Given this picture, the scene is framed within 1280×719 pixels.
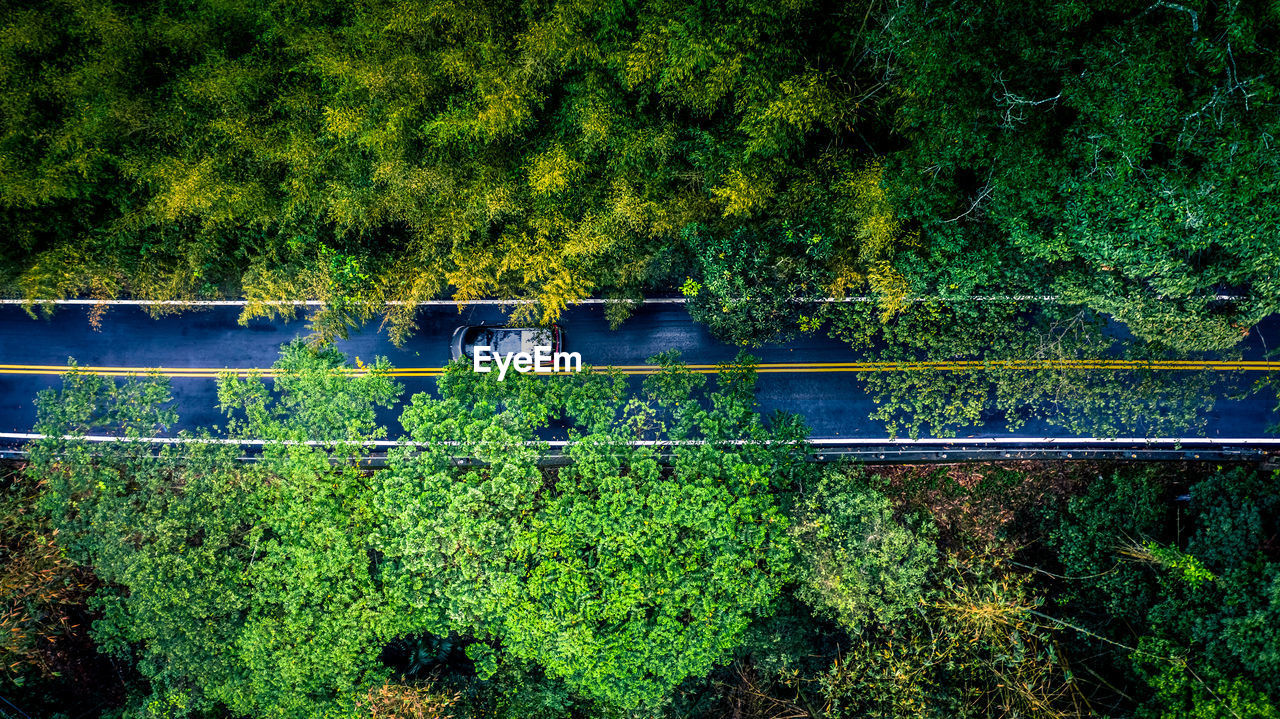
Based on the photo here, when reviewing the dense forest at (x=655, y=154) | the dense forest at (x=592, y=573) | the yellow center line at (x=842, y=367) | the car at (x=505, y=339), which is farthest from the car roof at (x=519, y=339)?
the dense forest at (x=592, y=573)

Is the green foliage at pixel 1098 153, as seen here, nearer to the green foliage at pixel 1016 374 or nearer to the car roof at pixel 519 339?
the green foliage at pixel 1016 374

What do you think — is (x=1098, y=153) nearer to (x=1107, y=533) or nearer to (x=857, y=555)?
(x=857, y=555)

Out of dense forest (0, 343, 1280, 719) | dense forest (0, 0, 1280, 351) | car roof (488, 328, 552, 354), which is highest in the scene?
dense forest (0, 0, 1280, 351)

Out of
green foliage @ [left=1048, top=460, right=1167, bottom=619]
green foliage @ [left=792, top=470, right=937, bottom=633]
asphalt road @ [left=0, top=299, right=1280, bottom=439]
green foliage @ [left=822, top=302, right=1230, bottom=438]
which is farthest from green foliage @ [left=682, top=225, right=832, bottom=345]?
green foliage @ [left=1048, top=460, right=1167, bottom=619]

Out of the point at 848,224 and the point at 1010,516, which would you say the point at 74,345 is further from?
the point at 1010,516

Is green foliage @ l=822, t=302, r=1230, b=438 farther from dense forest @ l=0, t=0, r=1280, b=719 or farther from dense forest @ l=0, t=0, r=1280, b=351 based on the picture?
dense forest @ l=0, t=0, r=1280, b=351

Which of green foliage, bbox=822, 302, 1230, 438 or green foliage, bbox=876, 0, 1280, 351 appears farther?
green foliage, bbox=822, 302, 1230, 438

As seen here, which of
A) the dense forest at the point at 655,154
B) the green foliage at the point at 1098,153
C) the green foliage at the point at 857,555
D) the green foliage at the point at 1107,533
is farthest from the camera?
the green foliage at the point at 1107,533
